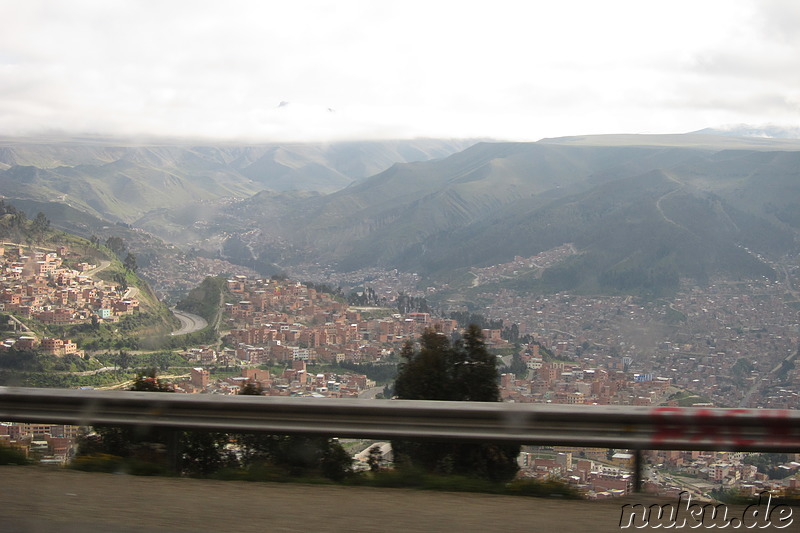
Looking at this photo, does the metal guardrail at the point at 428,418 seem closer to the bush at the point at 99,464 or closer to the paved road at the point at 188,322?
the bush at the point at 99,464

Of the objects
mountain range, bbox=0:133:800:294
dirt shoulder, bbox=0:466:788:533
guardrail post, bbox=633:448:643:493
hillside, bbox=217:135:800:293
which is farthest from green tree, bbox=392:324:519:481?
hillside, bbox=217:135:800:293

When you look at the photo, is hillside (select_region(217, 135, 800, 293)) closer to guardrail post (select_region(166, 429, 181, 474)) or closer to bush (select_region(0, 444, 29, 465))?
guardrail post (select_region(166, 429, 181, 474))

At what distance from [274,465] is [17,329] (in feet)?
A: 49.1

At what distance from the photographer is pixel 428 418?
16.6ft

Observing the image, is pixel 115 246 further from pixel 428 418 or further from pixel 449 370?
pixel 428 418

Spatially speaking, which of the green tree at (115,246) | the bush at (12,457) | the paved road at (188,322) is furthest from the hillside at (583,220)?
the bush at (12,457)

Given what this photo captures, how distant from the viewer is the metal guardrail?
4762 millimetres

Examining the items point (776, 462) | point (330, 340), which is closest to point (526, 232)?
point (330, 340)

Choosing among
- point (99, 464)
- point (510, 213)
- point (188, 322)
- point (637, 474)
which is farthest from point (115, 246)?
point (510, 213)

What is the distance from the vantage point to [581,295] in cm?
5603

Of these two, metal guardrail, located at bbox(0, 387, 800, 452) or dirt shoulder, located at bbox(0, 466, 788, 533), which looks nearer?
dirt shoulder, located at bbox(0, 466, 788, 533)

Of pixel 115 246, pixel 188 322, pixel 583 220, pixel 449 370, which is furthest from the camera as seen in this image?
pixel 583 220

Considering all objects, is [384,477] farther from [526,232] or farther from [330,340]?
[526,232]

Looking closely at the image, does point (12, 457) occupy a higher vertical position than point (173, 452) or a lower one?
lower
